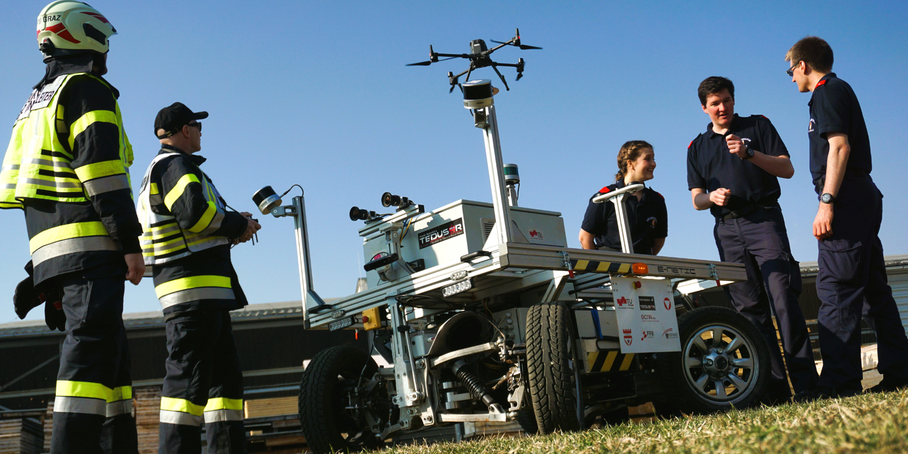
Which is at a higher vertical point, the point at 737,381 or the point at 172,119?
the point at 172,119

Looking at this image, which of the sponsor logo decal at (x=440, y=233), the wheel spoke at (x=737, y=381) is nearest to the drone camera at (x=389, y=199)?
the sponsor logo decal at (x=440, y=233)

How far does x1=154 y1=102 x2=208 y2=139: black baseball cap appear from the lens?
435 centimetres

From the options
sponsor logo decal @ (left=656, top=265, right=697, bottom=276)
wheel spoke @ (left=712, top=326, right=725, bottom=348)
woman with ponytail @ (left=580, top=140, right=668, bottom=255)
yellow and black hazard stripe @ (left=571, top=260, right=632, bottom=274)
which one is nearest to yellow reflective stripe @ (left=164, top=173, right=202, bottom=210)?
yellow and black hazard stripe @ (left=571, top=260, right=632, bottom=274)

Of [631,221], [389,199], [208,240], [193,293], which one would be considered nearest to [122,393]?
[193,293]

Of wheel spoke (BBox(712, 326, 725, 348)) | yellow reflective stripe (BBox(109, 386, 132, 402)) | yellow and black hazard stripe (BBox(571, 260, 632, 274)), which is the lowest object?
wheel spoke (BBox(712, 326, 725, 348))

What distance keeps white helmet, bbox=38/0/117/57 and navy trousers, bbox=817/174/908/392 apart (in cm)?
447

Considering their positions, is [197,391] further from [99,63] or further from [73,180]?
[99,63]

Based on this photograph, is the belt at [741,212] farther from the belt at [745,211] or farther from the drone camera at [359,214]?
the drone camera at [359,214]

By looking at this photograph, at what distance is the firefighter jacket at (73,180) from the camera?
3.25m

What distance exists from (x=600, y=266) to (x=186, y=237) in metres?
2.44

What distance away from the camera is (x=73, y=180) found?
3357 millimetres

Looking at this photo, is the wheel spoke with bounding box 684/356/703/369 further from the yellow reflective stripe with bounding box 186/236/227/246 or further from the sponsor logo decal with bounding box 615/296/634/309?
the yellow reflective stripe with bounding box 186/236/227/246

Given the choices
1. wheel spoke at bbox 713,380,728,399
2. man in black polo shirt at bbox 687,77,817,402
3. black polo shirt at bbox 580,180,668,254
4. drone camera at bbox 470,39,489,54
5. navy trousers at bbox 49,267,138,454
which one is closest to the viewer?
navy trousers at bbox 49,267,138,454

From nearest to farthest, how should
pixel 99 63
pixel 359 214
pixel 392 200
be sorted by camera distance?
pixel 99 63 < pixel 392 200 < pixel 359 214
